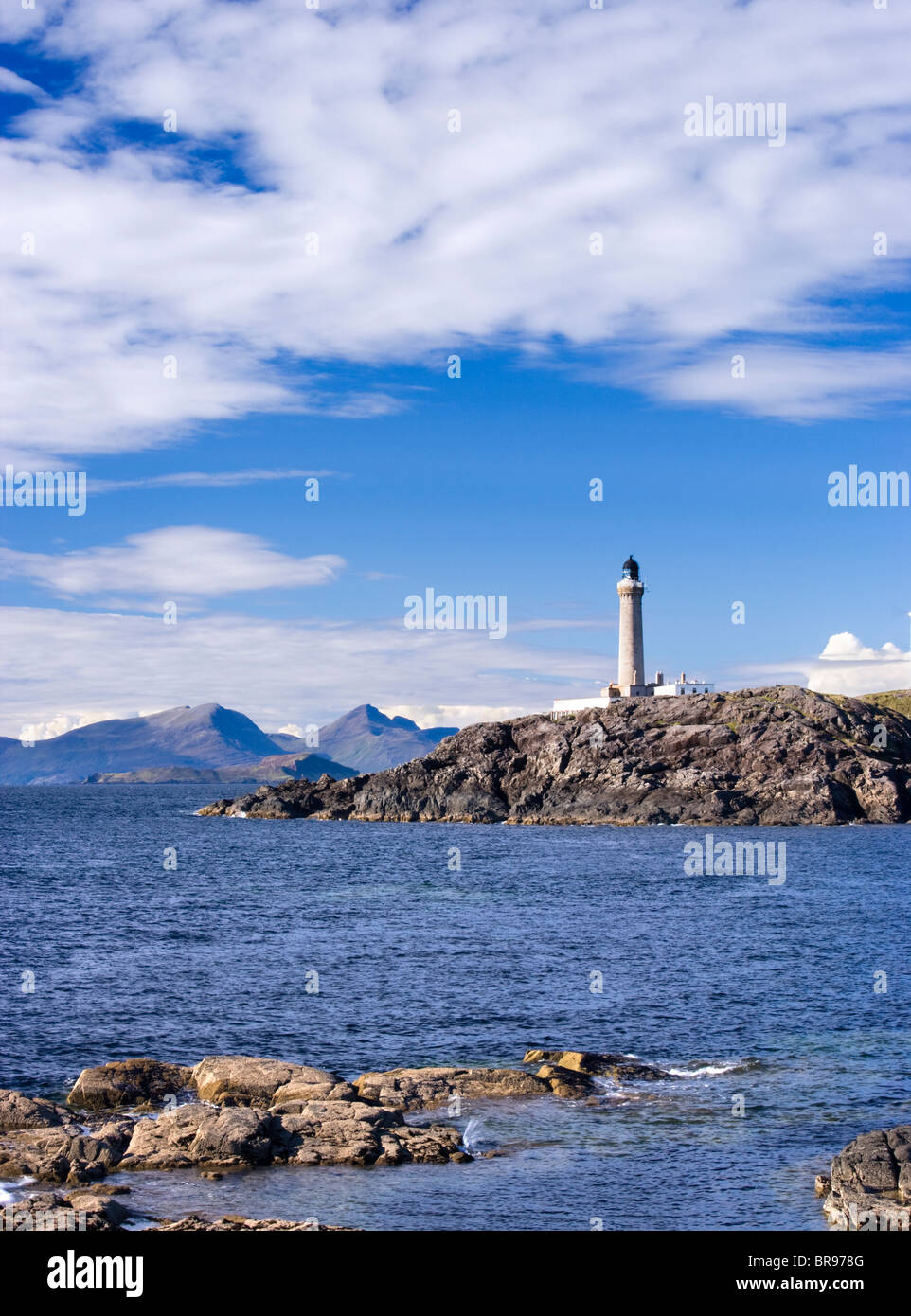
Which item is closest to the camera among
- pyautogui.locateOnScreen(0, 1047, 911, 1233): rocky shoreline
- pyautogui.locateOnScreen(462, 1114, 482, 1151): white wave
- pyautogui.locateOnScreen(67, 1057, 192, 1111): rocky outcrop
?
pyautogui.locateOnScreen(0, 1047, 911, 1233): rocky shoreline

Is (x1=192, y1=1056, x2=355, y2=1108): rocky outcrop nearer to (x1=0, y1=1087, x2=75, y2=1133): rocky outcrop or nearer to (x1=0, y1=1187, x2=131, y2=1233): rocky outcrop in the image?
(x1=0, y1=1087, x2=75, y2=1133): rocky outcrop

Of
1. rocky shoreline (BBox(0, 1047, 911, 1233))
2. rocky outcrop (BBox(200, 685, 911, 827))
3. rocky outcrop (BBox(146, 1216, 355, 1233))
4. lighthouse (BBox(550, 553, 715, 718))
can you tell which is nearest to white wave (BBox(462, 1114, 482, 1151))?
rocky shoreline (BBox(0, 1047, 911, 1233))

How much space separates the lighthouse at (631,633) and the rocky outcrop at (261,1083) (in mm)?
145917

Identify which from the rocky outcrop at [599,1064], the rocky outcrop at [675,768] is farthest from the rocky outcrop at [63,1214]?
the rocky outcrop at [675,768]

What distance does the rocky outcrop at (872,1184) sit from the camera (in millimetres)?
21156

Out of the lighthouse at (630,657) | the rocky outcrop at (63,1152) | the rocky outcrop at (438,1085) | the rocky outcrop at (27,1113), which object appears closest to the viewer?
the rocky outcrop at (63,1152)

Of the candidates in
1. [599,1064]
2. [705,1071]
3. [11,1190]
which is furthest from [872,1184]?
[11,1190]

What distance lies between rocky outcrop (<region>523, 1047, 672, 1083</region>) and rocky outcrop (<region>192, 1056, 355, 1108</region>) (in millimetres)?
6587

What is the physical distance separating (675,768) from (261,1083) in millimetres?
117982

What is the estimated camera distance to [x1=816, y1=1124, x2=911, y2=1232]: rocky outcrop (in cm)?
2116

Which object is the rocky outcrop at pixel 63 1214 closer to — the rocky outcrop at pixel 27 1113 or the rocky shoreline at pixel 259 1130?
the rocky shoreline at pixel 259 1130

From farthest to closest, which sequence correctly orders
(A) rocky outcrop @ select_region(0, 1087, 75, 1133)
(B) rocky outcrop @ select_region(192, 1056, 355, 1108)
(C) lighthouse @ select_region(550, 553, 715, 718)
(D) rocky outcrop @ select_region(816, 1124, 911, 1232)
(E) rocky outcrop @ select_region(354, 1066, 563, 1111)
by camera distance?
(C) lighthouse @ select_region(550, 553, 715, 718)
(E) rocky outcrop @ select_region(354, 1066, 563, 1111)
(B) rocky outcrop @ select_region(192, 1056, 355, 1108)
(A) rocky outcrop @ select_region(0, 1087, 75, 1133)
(D) rocky outcrop @ select_region(816, 1124, 911, 1232)

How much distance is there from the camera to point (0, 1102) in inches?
1120
